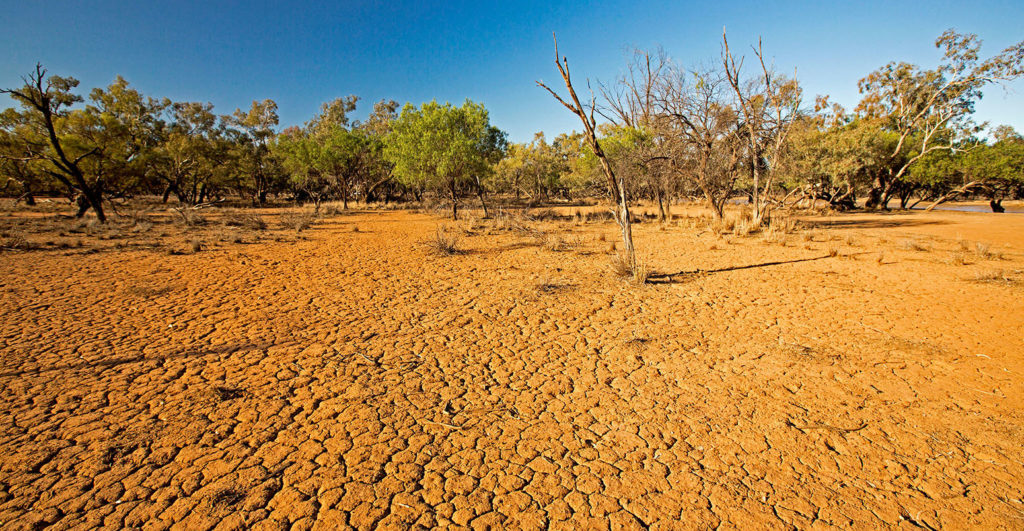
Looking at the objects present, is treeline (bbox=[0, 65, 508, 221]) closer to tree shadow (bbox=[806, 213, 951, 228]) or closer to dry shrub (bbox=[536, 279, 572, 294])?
dry shrub (bbox=[536, 279, 572, 294])

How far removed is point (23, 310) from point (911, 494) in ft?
34.3

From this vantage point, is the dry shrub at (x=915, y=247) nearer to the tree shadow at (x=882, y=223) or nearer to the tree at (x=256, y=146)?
the tree shadow at (x=882, y=223)

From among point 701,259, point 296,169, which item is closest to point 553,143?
point 296,169

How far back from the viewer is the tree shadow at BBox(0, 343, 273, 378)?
13.5 feet

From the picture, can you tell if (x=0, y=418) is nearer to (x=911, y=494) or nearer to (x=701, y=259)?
(x=911, y=494)

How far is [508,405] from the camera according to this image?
3832mm

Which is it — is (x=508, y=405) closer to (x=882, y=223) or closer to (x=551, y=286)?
(x=551, y=286)

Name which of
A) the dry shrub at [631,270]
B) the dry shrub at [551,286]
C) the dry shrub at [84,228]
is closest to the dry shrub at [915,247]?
the dry shrub at [631,270]

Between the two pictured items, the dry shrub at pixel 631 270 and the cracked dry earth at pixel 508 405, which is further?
the dry shrub at pixel 631 270

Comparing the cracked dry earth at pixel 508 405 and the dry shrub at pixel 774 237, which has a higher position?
Answer: the dry shrub at pixel 774 237

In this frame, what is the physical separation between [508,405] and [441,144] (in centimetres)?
1912

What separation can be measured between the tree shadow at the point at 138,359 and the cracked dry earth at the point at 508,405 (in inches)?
1.2

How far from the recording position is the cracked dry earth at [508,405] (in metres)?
2.62

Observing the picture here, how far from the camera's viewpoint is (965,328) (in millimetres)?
5508
